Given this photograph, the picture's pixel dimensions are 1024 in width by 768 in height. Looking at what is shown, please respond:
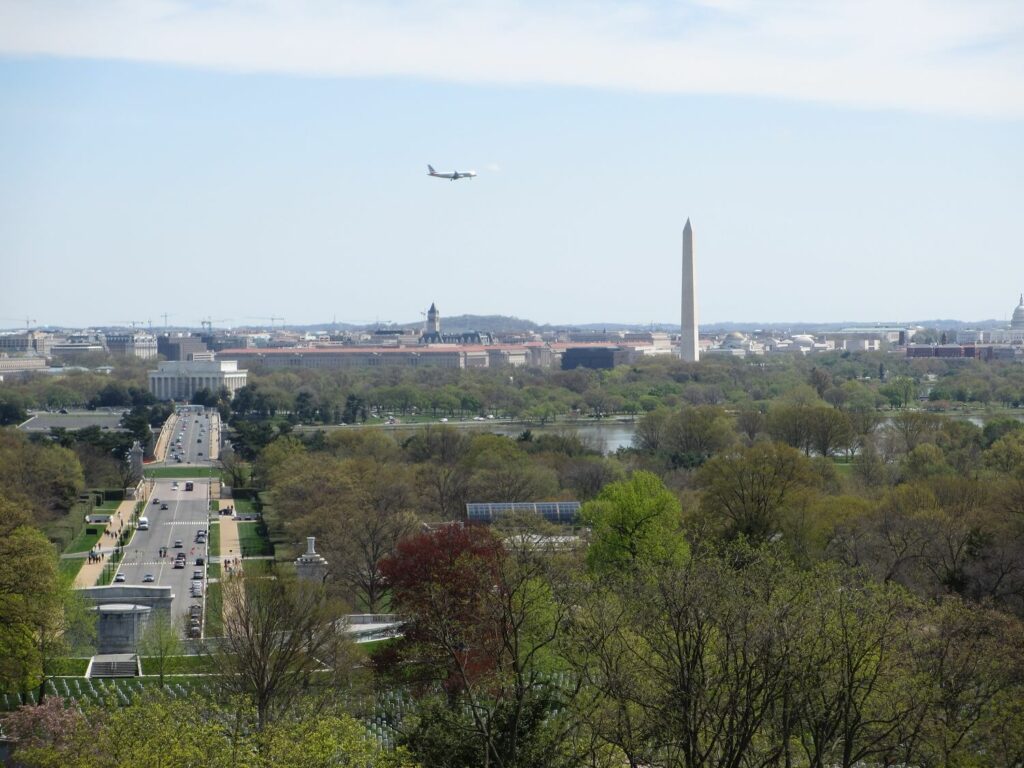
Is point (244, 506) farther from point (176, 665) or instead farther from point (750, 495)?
point (176, 665)

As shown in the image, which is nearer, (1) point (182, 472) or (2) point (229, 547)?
(2) point (229, 547)

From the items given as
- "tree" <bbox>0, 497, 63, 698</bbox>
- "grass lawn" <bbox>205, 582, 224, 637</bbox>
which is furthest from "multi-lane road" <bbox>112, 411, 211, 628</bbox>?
"tree" <bbox>0, 497, 63, 698</bbox>

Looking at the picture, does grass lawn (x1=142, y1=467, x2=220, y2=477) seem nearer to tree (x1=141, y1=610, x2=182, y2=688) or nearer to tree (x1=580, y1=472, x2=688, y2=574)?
tree (x1=580, y1=472, x2=688, y2=574)

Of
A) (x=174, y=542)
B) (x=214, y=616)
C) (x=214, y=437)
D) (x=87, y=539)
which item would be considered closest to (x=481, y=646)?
(x=214, y=616)

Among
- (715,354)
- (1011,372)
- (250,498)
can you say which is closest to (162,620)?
(250,498)

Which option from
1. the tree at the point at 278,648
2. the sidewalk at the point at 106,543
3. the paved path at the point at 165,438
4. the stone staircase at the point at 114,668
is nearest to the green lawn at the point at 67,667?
the stone staircase at the point at 114,668

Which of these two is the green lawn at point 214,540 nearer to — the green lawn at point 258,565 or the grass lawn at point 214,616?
the green lawn at point 258,565

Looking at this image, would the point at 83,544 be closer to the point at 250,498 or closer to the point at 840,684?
the point at 250,498
